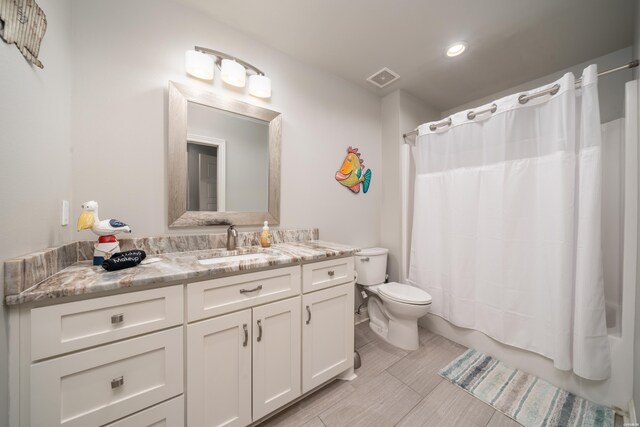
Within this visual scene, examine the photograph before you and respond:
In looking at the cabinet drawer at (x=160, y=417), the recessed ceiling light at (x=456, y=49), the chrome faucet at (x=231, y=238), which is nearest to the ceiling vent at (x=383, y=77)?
the recessed ceiling light at (x=456, y=49)

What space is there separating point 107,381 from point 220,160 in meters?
1.18

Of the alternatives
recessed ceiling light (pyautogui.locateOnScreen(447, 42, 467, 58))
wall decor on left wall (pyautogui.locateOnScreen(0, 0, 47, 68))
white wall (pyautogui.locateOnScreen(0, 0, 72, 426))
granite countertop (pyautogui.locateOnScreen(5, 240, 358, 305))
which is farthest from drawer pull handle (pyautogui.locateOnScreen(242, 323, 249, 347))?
recessed ceiling light (pyautogui.locateOnScreen(447, 42, 467, 58))

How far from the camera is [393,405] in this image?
1282 millimetres

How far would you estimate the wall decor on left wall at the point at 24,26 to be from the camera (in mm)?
664

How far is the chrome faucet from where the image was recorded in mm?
1392

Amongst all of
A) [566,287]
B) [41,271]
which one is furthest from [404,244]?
[41,271]

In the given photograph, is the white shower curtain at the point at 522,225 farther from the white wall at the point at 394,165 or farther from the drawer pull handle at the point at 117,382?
the drawer pull handle at the point at 117,382

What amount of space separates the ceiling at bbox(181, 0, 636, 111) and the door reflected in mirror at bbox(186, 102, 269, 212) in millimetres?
669

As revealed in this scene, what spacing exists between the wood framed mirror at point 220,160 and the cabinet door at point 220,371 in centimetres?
67

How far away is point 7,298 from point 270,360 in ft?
3.18

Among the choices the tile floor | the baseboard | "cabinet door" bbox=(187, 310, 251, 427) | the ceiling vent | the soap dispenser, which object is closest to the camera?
"cabinet door" bbox=(187, 310, 251, 427)

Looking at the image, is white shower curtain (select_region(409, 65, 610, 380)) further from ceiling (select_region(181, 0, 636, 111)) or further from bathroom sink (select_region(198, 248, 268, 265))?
bathroom sink (select_region(198, 248, 268, 265))

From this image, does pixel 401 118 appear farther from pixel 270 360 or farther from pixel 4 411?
pixel 4 411

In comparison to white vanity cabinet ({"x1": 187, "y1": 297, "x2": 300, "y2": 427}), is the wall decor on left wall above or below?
above
